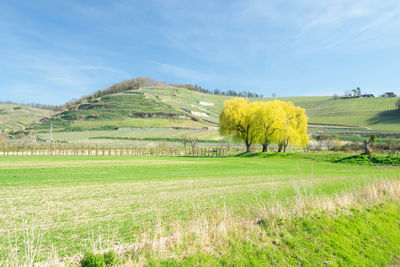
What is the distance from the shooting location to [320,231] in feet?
30.2

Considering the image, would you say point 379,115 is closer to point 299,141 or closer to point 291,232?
point 299,141

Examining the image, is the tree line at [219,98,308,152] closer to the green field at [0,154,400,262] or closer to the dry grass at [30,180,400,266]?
the green field at [0,154,400,262]

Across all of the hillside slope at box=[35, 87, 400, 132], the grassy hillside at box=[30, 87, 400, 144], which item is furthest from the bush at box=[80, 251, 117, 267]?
the hillside slope at box=[35, 87, 400, 132]

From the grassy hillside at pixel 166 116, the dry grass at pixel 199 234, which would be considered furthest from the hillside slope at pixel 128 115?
the dry grass at pixel 199 234

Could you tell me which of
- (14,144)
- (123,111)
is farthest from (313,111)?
(14,144)

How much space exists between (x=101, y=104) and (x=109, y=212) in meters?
166

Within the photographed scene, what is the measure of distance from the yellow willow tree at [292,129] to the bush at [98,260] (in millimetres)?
45230

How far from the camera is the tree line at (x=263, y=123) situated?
157ft

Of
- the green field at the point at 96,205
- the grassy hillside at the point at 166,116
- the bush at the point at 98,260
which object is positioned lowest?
the green field at the point at 96,205

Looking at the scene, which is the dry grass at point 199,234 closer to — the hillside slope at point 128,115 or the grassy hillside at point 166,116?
the grassy hillside at point 166,116

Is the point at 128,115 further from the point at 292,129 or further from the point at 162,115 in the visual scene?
the point at 292,129

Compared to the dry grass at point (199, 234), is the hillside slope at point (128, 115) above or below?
above

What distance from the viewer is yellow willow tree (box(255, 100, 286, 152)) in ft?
156

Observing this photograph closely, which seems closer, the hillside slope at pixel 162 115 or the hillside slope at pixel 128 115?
the hillside slope at pixel 162 115
